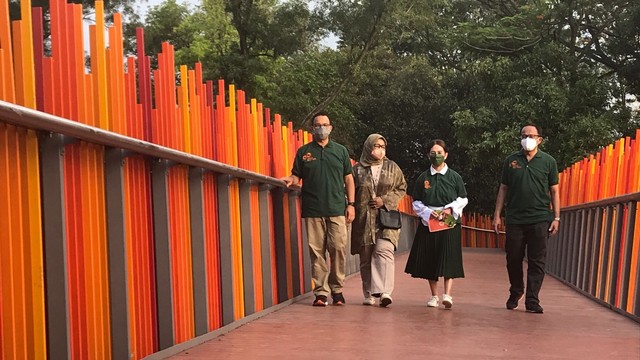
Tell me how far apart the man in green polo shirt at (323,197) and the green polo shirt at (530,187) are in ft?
5.22

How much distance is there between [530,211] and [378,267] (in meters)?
1.59

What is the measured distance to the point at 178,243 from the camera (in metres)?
6.18

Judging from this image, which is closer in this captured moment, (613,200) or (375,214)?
(375,214)

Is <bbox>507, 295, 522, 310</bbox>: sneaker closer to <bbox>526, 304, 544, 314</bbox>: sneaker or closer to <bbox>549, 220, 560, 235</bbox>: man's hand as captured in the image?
<bbox>526, 304, 544, 314</bbox>: sneaker

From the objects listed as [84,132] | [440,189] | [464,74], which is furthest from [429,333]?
[464,74]

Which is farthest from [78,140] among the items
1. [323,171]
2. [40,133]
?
[323,171]

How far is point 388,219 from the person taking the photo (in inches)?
387

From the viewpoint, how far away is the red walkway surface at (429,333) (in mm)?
6207

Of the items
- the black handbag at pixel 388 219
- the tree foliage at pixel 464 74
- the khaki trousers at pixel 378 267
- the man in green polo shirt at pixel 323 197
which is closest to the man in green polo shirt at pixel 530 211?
the black handbag at pixel 388 219

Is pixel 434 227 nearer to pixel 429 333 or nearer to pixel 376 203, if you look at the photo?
pixel 376 203

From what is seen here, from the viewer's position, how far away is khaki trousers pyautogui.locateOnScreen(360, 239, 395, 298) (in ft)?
31.9

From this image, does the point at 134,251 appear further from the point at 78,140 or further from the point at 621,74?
the point at 621,74

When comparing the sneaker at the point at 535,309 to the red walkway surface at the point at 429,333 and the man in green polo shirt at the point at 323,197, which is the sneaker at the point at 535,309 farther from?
the man in green polo shirt at the point at 323,197

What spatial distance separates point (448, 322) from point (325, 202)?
1852mm
